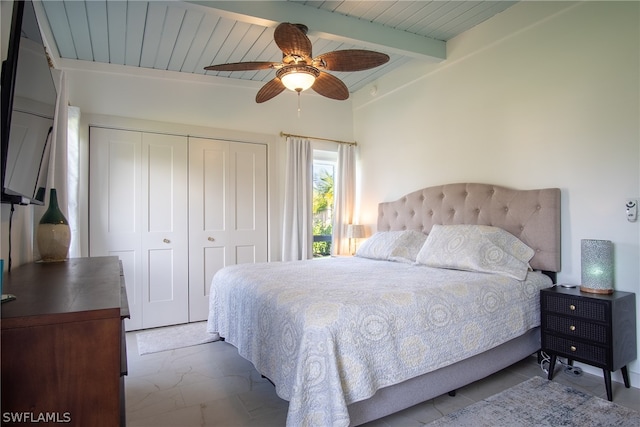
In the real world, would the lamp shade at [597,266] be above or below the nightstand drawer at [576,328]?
above

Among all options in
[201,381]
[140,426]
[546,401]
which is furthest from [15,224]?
[546,401]

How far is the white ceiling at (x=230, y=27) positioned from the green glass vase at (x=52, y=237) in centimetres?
163

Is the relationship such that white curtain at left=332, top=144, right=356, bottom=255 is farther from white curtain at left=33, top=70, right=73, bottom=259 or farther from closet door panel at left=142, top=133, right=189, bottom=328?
white curtain at left=33, top=70, right=73, bottom=259

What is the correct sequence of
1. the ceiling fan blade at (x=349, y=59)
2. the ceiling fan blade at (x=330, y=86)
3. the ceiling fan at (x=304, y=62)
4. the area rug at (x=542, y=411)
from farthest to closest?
the ceiling fan blade at (x=330, y=86), the ceiling fan blade at (x=349, y=59), the ceiling fan at (x=304, y=62), the area rug at (x=542, y=411)

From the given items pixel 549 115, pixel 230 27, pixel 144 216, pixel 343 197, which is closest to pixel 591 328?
pixel 549 115

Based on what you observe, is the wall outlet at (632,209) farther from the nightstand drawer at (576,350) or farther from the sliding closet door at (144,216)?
the sliding closet door at (144,216)

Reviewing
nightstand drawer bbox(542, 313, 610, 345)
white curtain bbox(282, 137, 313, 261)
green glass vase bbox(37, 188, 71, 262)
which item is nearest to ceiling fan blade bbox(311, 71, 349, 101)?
white curtain bbox(282, 137, 313, 261)

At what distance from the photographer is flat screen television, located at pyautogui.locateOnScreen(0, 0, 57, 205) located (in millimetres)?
1229

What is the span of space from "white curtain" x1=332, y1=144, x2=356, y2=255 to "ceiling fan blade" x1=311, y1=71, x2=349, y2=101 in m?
1.68

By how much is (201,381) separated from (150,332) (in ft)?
4.75

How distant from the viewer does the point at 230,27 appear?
3.11 m

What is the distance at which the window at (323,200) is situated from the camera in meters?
4.89

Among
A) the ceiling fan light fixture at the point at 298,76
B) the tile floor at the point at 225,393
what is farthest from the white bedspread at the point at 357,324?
the ceiling fan light fixture at the point at 298,76

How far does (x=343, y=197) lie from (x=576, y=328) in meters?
2.97
